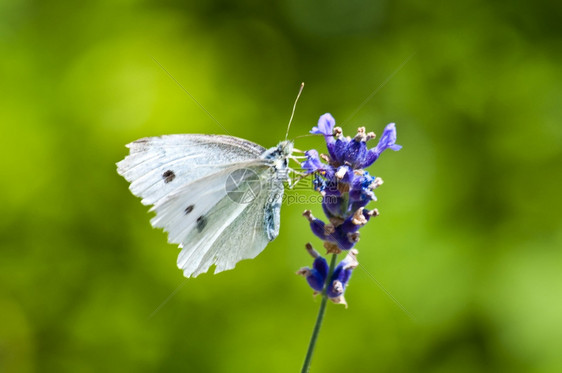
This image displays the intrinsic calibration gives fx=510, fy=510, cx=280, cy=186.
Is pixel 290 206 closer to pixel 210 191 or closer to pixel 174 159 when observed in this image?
pixel 210 191

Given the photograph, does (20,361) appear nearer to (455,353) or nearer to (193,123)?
(193,123)

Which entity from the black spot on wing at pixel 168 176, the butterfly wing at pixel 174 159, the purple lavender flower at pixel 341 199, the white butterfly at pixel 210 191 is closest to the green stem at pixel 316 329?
the purple lavender flower at pixel 341 199

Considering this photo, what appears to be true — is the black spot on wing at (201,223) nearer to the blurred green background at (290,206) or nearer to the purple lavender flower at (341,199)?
the purple lavender flower at (341,199)

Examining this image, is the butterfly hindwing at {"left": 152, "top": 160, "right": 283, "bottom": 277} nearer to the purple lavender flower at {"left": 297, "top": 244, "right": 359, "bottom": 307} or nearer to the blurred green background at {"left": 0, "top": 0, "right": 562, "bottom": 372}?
the purple lavender flower at {"left": 297, "top": 244, "right": 359, "bottom": 307}

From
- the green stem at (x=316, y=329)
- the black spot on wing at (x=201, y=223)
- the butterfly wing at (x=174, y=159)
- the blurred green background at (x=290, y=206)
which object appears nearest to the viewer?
the green stem at (x=316, y=329)

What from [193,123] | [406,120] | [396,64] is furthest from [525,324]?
[193,123]

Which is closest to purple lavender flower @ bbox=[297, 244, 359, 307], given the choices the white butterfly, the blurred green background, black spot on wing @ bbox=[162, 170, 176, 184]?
the white butterfly
